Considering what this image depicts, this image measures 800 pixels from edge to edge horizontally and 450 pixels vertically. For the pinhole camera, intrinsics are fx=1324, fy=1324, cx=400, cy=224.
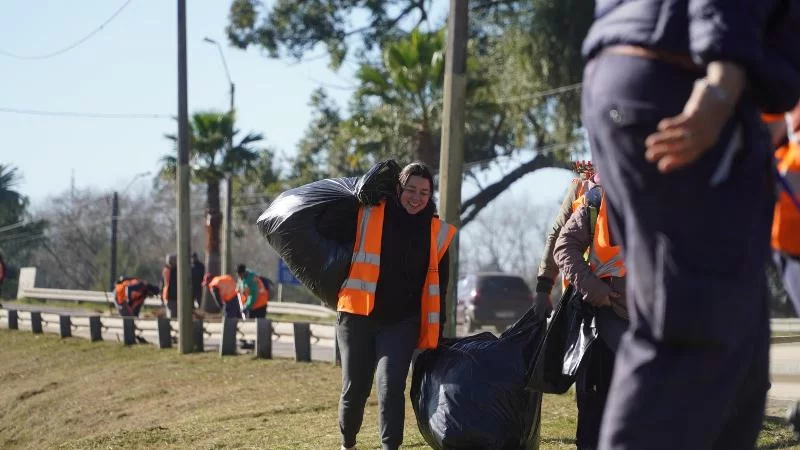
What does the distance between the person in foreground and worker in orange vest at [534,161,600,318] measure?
11.1 feet

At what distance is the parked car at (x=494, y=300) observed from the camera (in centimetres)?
3259

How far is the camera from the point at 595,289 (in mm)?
5797

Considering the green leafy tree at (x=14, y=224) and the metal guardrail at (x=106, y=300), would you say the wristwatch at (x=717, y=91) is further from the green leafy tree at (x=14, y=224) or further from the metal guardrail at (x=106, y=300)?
the green leafy tree at (x=14, y=224)

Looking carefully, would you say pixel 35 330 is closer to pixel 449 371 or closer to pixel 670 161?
pixel 449 371

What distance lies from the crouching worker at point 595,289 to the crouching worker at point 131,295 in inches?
934

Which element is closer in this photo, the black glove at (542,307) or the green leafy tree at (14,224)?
the black glove at (542,307)

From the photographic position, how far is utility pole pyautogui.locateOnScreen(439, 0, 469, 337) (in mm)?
11914

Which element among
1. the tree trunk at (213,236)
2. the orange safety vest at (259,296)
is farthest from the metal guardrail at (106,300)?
the orange safety vest at (259,296)

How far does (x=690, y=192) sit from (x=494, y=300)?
30.6 m

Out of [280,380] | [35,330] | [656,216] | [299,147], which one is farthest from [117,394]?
[299,147]

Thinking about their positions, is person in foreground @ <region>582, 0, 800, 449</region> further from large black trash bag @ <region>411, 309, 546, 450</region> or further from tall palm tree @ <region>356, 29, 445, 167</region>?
tall palm tree @ <region>356, 29, 445, 167</region>

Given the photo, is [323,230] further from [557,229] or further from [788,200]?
[788,200]

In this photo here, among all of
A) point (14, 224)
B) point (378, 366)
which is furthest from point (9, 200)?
point (378, 366)

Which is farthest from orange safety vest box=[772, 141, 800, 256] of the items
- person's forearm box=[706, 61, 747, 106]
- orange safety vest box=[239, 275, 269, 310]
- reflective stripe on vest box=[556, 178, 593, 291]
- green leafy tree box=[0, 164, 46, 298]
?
green leafy tree box=[0, 164, 46, 298]
